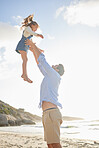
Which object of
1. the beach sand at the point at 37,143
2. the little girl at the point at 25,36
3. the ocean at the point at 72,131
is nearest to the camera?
the little girl at the point at 25,36

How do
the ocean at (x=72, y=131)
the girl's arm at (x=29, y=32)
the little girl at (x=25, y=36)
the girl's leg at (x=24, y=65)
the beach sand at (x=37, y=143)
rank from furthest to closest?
the ocean at (x=72, y=131) < the beach sand at (x=37, y=143) < the girl's leg at (x=24, y=65) < the little girl at (x=25, y=36) < the girl's arm at (x=29, y=32)

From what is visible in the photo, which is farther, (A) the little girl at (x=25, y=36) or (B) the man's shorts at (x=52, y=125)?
(A) the little girl at (x=25, y=36)

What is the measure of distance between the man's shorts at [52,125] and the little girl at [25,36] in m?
0.92

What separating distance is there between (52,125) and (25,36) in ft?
4.83

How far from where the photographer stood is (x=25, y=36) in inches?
112

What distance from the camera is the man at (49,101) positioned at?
7.39 feet

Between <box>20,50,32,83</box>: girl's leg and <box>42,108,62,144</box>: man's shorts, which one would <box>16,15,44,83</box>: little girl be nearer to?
<box>20,50,32,83</box>: girl's leg

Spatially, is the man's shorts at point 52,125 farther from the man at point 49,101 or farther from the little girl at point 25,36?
the little girl at point 25,36

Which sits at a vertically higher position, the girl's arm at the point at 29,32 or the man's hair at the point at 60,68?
the girl's arm at the point at 29,32

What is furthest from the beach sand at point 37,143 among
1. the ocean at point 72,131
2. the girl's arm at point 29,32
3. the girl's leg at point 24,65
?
the girl's arm at point 29,32

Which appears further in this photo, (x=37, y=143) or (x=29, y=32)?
(x=37, y=143)

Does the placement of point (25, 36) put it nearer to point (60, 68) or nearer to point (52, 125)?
point (60, 68)

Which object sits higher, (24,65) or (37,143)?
(24,65)

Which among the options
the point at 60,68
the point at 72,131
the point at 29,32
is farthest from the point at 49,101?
the point at 72,131
